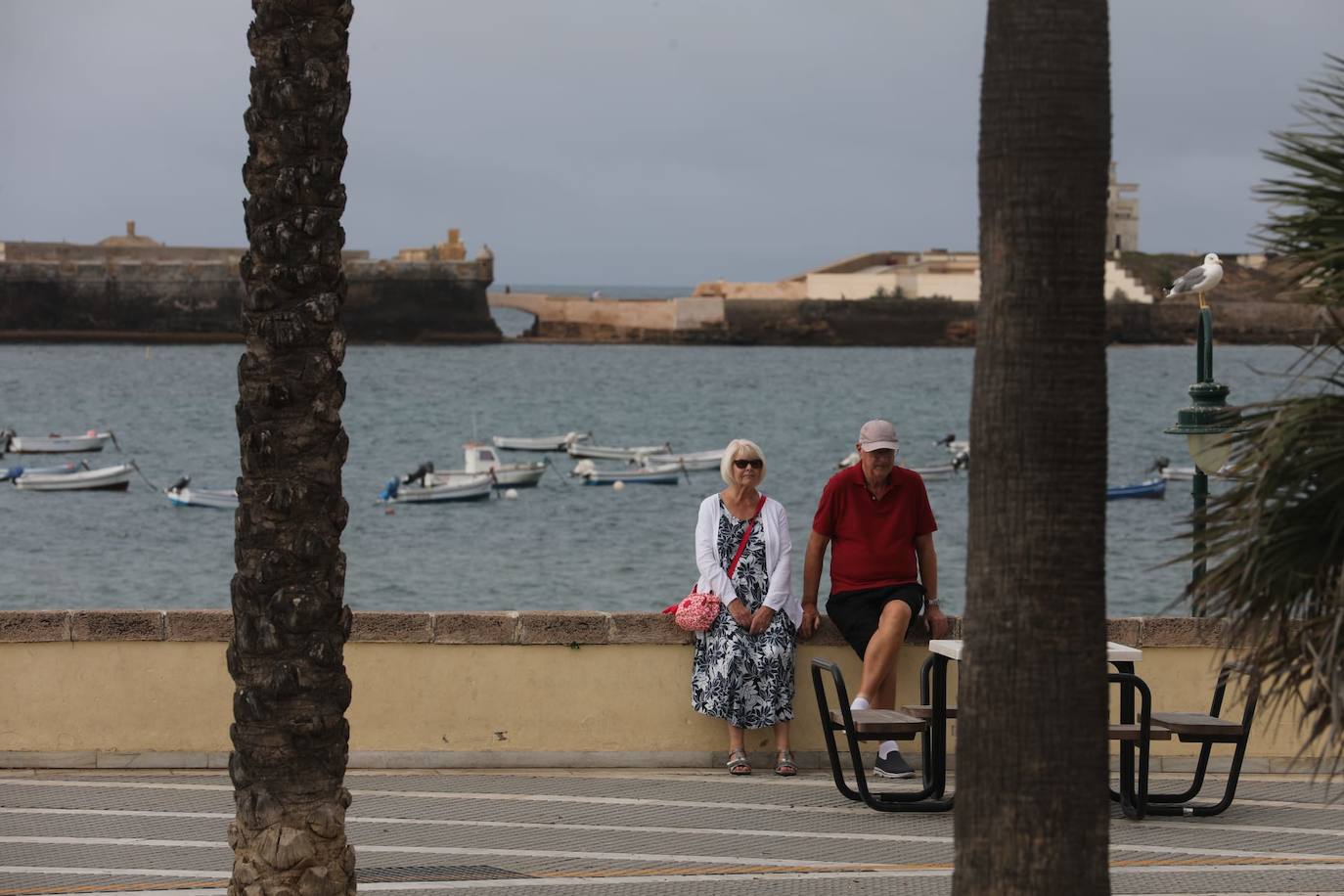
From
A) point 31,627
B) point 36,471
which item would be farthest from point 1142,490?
point 31,627

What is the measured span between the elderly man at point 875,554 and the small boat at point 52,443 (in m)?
62.2

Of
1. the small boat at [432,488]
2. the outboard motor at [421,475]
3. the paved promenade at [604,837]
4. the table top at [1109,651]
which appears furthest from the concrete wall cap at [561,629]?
the outboard motor at [421,475]

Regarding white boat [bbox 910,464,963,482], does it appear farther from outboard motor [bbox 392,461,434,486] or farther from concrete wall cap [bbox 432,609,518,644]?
concrete wall cap [bbox 432,609,518,644]

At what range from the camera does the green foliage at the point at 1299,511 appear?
4434 millimetres

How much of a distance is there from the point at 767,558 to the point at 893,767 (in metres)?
1.22

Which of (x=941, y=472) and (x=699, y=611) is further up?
(x=699, y=611)

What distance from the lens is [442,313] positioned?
125438 millimetres

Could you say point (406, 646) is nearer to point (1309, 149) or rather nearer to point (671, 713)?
point (671, 713)

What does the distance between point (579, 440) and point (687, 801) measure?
61299mm

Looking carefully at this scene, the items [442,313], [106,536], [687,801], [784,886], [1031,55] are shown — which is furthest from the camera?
[442,313]

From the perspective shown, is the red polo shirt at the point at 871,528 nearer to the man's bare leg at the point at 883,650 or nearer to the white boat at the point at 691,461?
the man's bare leg at the point at 883,650

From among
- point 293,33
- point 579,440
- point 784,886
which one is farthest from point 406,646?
point 579,440

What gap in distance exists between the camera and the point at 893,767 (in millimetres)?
9344

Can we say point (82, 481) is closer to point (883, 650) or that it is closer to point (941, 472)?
point (941, 472)
